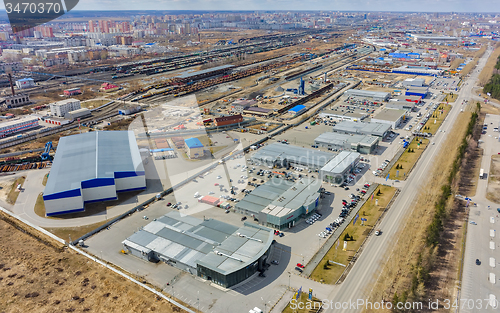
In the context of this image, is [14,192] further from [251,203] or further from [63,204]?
[251,203]

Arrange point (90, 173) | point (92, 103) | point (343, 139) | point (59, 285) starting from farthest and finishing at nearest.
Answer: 1. point (92, 103)
2. point (343, 139)
3. point (90, 173)
4. point (59, 285)

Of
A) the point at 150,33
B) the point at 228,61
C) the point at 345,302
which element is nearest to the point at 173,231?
the point at 345,302

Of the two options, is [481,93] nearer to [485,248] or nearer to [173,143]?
[485,248]

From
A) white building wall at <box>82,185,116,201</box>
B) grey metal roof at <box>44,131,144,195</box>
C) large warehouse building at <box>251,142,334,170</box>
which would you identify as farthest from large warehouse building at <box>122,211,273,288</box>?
large warehouse building at <box>251,142,334,170</box>

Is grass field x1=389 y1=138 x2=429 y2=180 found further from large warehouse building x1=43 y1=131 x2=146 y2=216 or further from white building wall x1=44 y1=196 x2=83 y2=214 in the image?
white building wall x1=44 y1=196 x2=83 y2=214

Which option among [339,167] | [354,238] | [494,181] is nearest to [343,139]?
[339,167]

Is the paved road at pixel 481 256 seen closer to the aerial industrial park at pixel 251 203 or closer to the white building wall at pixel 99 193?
the aerial industrial park at pixel 251 203

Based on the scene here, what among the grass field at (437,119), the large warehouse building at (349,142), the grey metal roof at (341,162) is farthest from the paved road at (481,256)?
the grass field at (437,119)
